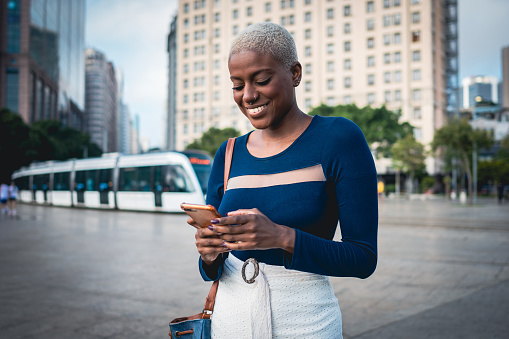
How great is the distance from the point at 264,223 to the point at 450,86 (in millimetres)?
70887

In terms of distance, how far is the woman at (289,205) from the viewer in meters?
1.24

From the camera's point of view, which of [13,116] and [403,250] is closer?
[403,250]

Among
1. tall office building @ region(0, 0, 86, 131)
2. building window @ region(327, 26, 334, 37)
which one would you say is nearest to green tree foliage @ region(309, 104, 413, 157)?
building window @ region(327, 26, 334, 37)

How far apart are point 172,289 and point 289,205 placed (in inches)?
183

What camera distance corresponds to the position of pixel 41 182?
27859 mm

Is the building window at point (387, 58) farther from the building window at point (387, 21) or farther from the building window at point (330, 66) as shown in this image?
the building window at point (330, 66)

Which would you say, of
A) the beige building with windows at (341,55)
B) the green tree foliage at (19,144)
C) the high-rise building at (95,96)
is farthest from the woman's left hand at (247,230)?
the high-rise building at (95,96)

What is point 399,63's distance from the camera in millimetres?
55719

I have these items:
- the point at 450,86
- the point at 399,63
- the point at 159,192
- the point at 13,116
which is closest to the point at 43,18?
the point at 13,116

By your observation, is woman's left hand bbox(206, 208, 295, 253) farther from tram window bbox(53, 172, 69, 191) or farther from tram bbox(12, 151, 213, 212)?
tram window bbox(53, 172, 69, 191)

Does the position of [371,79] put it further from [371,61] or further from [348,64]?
[348,64]

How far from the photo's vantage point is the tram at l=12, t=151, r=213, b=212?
18.8 metres

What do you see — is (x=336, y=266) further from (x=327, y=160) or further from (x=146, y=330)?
(x=146, y=330)

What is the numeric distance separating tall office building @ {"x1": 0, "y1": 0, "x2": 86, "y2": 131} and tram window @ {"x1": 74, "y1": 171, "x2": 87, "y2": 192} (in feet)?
175
